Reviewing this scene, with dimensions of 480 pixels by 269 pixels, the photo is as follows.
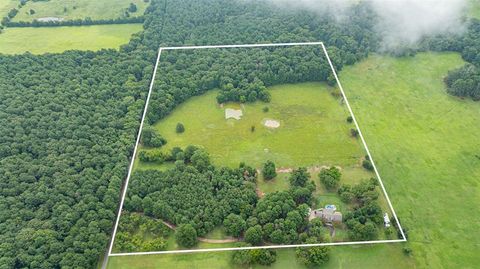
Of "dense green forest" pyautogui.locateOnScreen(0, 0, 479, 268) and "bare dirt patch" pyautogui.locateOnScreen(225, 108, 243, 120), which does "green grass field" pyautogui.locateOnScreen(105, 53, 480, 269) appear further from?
"bare dirt patch" pyautogui.locateOnScreen(225, 108, 243, 120)

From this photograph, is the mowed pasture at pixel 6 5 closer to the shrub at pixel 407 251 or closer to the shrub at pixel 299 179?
the shrub at pixel 299 179

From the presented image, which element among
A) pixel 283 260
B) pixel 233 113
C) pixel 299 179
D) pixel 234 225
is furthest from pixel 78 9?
pixel 283 260

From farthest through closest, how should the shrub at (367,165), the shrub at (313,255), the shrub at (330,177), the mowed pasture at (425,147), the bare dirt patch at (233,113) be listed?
the bare dirt patch at (233,113) < the shrub at (367,165) < the shrub at (330,177) < the mowed pasture at (425,147) < the shrub at (313,255)

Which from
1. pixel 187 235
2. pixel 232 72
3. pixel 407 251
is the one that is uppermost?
pixel 232 72

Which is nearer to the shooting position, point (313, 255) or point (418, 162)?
point (313, 255)

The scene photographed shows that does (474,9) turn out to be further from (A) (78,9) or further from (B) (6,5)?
(B) (6,5)

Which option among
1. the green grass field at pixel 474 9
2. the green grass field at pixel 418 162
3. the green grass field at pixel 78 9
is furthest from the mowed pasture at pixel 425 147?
the green grass field at pixel 78 9

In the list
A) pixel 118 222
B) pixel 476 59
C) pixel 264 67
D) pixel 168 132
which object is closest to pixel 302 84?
pixel 264 67
